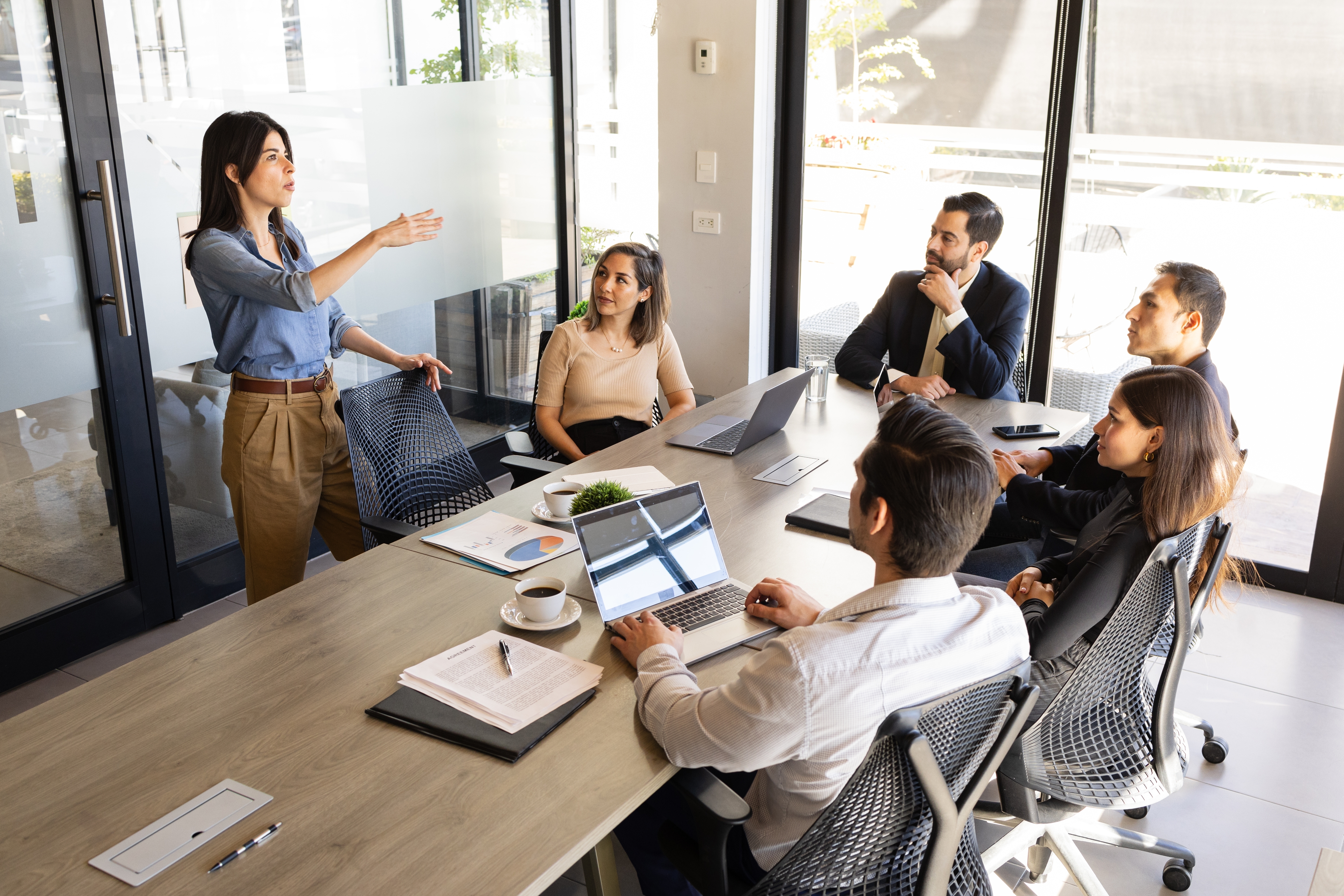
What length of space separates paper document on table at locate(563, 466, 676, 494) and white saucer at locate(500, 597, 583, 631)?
0.55m

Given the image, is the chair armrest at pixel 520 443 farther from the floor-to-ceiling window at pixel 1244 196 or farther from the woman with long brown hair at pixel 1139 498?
the floor-to-ceiling window at pixel 1244 196

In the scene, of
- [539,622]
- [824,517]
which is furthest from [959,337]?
[539,622]

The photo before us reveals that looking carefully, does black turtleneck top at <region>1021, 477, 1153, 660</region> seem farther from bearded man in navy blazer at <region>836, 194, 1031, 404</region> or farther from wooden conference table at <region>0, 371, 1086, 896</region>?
bearded man in navy blazer at <region>836, 194, 1031, 404</region>

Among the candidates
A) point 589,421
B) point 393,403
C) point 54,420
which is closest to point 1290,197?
point 589,421

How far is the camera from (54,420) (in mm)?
3176

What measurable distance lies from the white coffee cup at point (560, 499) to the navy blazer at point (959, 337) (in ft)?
5.21

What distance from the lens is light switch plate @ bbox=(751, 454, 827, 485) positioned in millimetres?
2783

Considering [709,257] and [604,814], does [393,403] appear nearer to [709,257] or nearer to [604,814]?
[604,814]

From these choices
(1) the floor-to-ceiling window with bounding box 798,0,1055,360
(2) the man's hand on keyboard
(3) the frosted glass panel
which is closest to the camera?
(2) the man's hand on keyboard

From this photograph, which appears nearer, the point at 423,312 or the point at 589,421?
the point at 589,421

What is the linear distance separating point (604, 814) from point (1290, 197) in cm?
353

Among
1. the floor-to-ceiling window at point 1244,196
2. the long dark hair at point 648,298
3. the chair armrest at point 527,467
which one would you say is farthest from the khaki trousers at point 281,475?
the floor-to-ceiling window at point 1244,196

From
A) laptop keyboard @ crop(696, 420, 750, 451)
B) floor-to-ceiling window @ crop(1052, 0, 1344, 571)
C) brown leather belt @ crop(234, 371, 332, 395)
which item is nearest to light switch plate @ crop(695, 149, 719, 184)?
floor-to-ceiling window @ crop(1052, 0, 1344, 571)

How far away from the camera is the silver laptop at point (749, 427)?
2984mm
